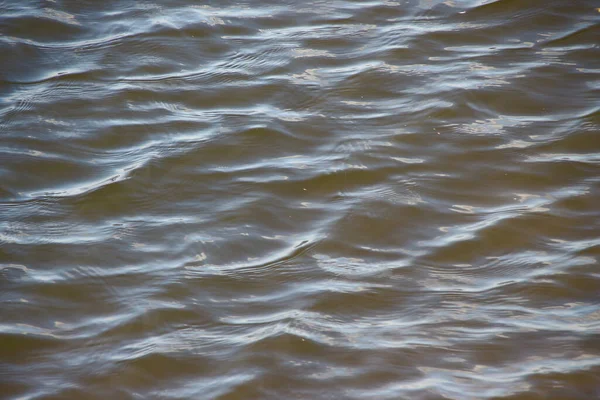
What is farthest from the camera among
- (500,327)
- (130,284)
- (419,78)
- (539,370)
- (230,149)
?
(419,78)

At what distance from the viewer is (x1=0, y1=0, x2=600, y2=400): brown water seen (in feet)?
6.70

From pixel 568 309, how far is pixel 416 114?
1.30m

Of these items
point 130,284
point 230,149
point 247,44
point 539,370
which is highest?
point 247,44

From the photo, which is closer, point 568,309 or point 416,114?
point 568,309

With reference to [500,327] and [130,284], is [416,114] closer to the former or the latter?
[500,327]

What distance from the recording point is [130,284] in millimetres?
2354

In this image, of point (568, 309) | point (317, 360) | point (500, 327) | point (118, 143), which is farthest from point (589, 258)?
point (118, 143)

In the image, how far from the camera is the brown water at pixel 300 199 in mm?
2041

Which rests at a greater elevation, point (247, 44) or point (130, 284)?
point (247, 44)

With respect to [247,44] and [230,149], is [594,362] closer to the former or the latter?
[230,149]

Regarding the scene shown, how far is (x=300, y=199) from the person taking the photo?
274cm

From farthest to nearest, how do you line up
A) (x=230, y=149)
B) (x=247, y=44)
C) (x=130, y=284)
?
(x=247, y=44) → (x=230, y=149) → (x=130, y=284)

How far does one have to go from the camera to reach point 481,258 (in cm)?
242

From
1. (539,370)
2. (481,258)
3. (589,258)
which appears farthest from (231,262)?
(589,258)
